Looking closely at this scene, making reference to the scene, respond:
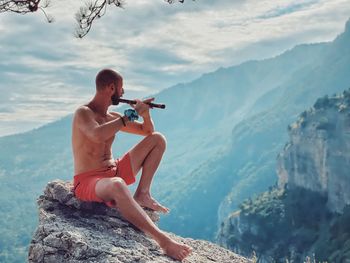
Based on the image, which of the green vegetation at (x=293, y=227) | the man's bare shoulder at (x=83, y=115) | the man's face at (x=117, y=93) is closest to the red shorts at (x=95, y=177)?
the man's bare shoulder at (x=83, y=115)

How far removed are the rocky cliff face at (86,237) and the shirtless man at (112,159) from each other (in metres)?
0.21

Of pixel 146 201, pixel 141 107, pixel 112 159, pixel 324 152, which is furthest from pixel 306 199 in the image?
pixel 141 107

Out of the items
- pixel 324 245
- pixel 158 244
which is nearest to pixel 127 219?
pixel 158 244

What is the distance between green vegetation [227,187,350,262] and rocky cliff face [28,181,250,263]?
7120 cm

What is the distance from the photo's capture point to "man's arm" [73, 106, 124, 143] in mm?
7156

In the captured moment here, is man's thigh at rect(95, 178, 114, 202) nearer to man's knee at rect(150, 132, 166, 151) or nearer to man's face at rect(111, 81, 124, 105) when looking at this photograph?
man's face at rect(111, 81, 124, 105)

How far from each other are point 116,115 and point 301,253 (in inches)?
3550

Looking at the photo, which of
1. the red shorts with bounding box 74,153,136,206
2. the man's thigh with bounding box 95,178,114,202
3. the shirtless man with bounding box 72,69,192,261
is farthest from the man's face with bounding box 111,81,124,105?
the man's thigh with bounding box 95,178,114,202

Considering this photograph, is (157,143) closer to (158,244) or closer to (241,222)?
(158,244)

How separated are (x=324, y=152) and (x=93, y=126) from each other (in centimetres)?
10612

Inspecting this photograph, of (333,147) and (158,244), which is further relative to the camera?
(333,147)

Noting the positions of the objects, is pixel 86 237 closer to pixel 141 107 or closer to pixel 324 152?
pixel 141 107

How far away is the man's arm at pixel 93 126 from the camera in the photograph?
7156 millimetres

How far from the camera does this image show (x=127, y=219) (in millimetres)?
7168
